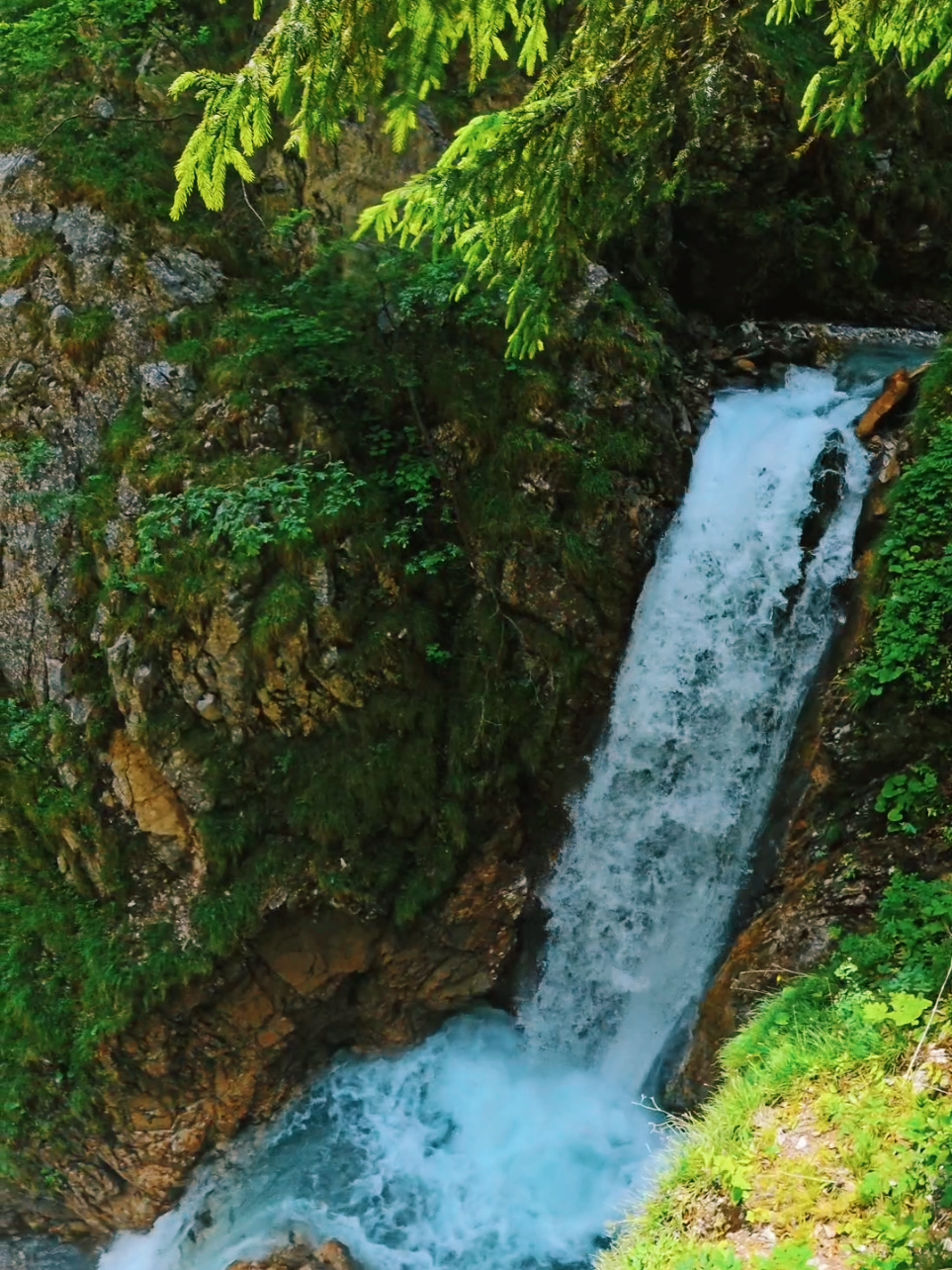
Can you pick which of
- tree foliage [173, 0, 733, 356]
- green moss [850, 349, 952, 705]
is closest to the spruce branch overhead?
tree foliage [173, 0, 733, 356]

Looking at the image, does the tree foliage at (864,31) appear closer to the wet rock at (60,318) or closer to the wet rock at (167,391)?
the wet rock at (167,391)

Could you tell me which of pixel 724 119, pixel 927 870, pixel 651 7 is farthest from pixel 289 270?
pixel 927 870

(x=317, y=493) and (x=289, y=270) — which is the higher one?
(x=289, y=270)

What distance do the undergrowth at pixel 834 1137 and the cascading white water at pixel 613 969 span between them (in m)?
2.25

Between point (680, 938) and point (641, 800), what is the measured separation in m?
1.07

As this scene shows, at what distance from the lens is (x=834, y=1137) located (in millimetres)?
3027

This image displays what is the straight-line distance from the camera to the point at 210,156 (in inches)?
103

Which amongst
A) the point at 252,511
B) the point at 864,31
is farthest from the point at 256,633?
the point at 864,31

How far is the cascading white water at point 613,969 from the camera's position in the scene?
6.09m

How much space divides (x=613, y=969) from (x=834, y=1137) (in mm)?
3671

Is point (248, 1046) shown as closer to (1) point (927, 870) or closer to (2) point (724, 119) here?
(1) point (927, 870)

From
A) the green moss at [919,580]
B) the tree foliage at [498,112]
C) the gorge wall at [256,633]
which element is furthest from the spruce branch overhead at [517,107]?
the gorge wall at [256,633]

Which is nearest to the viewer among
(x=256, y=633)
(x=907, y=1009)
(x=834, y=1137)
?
(x=834, y=1137)

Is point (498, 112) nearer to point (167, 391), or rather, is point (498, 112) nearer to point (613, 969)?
point (167, 391)
